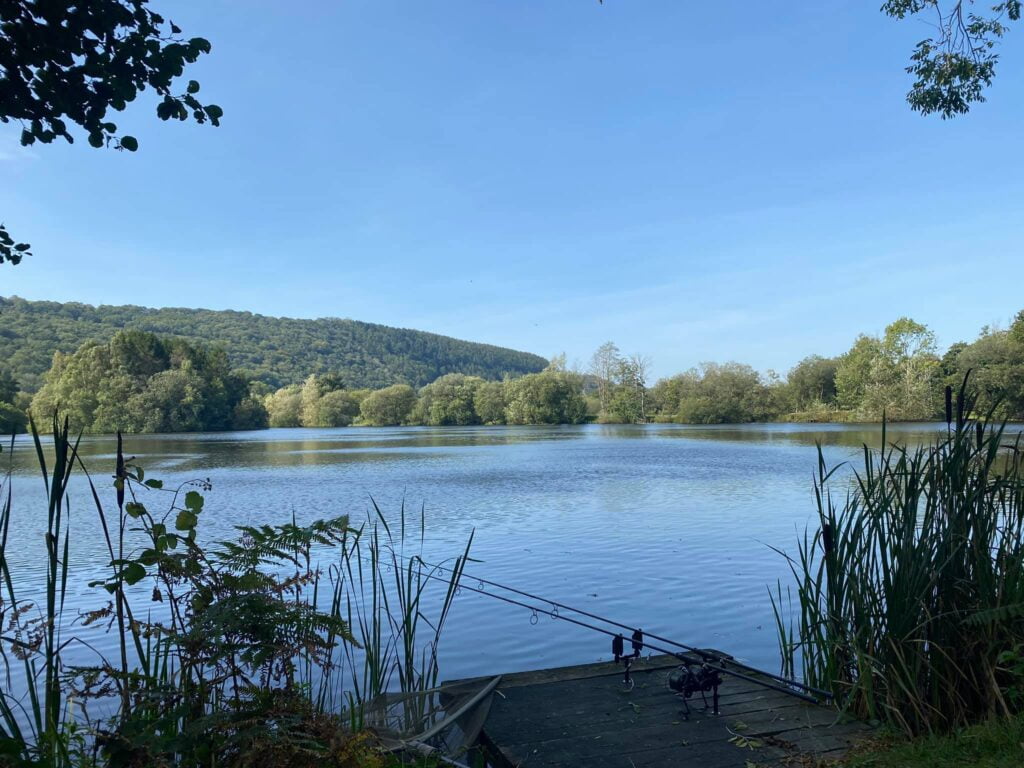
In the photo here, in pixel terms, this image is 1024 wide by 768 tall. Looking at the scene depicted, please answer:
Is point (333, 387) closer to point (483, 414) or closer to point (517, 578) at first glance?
point (483, 414)

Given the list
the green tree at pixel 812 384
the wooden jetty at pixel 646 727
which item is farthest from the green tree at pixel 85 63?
the green tree at pixel 812 384

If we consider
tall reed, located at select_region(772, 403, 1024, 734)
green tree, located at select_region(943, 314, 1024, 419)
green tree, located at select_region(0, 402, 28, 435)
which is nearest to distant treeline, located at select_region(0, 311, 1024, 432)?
green tree, located at select_region(943, 314, 1024, 419)

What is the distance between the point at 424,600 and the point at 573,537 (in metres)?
4.71

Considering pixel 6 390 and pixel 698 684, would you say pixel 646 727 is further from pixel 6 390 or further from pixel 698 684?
pixel 6 390

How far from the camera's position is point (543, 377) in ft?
271

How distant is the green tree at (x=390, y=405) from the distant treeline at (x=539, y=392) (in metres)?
0.12

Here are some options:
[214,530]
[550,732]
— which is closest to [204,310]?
[214,530]

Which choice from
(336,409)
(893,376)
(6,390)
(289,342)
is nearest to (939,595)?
(6,390)

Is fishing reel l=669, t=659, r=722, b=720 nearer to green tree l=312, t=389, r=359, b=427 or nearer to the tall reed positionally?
the tall reed

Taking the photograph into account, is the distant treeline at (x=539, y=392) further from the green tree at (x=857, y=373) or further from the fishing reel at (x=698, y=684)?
the fishing reel at (x=698, y=684)

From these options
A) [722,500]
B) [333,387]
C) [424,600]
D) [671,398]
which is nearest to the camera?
[424,600]

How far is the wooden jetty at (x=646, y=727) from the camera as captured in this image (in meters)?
3.62

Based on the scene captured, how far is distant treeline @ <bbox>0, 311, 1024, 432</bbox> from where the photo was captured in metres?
58.8

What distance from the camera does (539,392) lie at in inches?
3226
